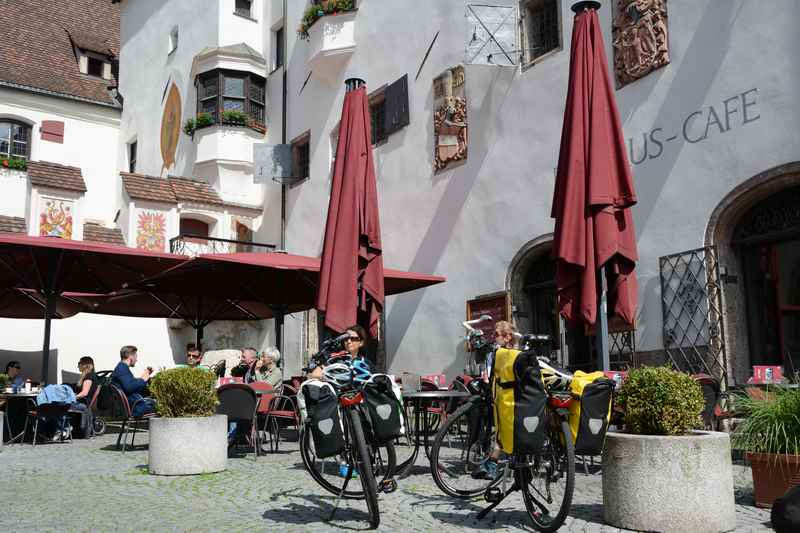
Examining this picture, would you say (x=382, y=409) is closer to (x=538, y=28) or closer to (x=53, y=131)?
(x=538, y=28)

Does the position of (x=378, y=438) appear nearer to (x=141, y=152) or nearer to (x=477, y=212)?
(x=477, y=212)

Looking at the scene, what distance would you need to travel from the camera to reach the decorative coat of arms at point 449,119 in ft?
45.2

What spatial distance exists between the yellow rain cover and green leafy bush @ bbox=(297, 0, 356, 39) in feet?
45.6

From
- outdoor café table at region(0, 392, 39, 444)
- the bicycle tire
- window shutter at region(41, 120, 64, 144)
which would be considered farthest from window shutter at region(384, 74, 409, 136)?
window shutter at region(41, 120, 64, 144)

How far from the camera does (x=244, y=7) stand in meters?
22.5

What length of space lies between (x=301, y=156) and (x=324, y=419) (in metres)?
14.9

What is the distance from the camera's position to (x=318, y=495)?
602cm

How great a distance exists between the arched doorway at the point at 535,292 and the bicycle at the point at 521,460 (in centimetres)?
639

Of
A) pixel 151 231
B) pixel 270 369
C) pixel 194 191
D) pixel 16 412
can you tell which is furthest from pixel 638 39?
pixel 151 231

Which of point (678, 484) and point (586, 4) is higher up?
point (586, 4)

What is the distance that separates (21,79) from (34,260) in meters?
17.8

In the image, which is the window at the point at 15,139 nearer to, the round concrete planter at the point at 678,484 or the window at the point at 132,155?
the window at the point at 132,155

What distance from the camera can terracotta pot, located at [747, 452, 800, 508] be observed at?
4926mm

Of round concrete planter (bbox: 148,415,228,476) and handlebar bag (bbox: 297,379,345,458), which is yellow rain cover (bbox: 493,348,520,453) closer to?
handlebar bag (bbox: 297,379,345,458)
